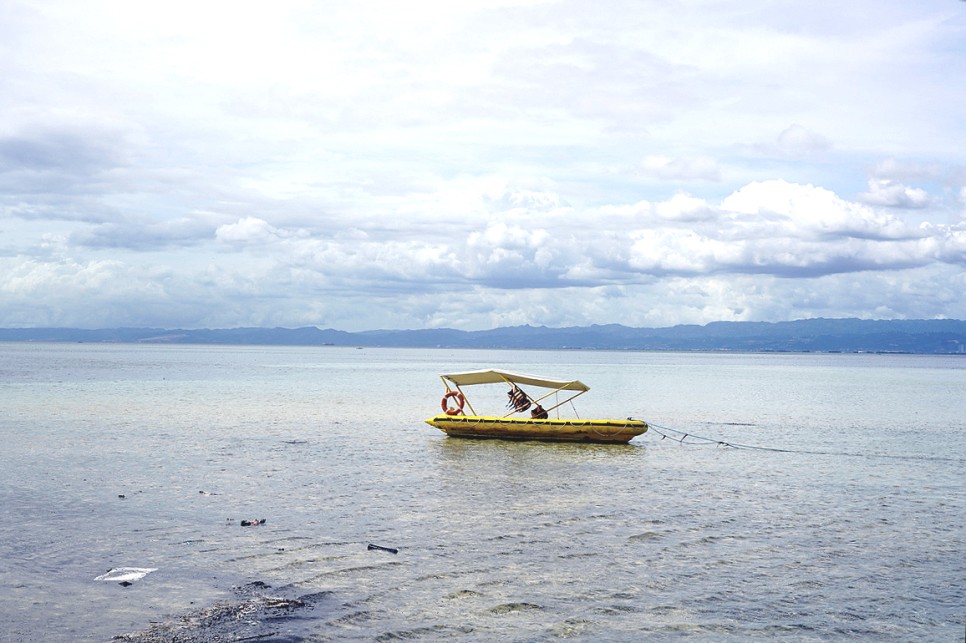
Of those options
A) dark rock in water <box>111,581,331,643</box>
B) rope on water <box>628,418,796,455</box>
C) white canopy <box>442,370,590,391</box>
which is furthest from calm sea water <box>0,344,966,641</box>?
white canopy <box>442,370,590,391</box>

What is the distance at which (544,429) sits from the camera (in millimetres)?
41656

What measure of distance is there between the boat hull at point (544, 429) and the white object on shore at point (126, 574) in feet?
84.1

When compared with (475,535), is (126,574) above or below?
above

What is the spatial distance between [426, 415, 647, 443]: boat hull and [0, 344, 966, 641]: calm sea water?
104cm

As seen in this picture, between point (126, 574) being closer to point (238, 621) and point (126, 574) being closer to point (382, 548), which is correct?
point (238, 621)

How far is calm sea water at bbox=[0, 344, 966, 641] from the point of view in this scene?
15.0 m

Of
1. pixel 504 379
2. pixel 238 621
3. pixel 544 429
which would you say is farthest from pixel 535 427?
pixel 238 621

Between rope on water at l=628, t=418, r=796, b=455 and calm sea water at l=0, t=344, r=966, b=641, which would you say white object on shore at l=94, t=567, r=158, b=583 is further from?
rope on water at l=628, t=418, r=796, b=455

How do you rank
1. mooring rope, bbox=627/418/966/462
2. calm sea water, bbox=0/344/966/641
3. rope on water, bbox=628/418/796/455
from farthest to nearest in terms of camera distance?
rope on water, bbox=628/418/796/455, mooring rope, bbox=627/418/966/462, calm sea water, bbox=0/344/966/641

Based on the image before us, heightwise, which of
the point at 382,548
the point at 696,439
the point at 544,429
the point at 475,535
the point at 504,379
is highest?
the point at 504,379

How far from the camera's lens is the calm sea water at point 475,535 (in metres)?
15.0

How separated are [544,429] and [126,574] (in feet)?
87.8

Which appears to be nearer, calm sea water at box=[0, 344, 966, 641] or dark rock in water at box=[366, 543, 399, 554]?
calm sea water at box=[0, 344, 966, 641]

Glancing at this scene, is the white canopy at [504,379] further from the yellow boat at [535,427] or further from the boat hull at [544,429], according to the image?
the boat hull at [544,429]
